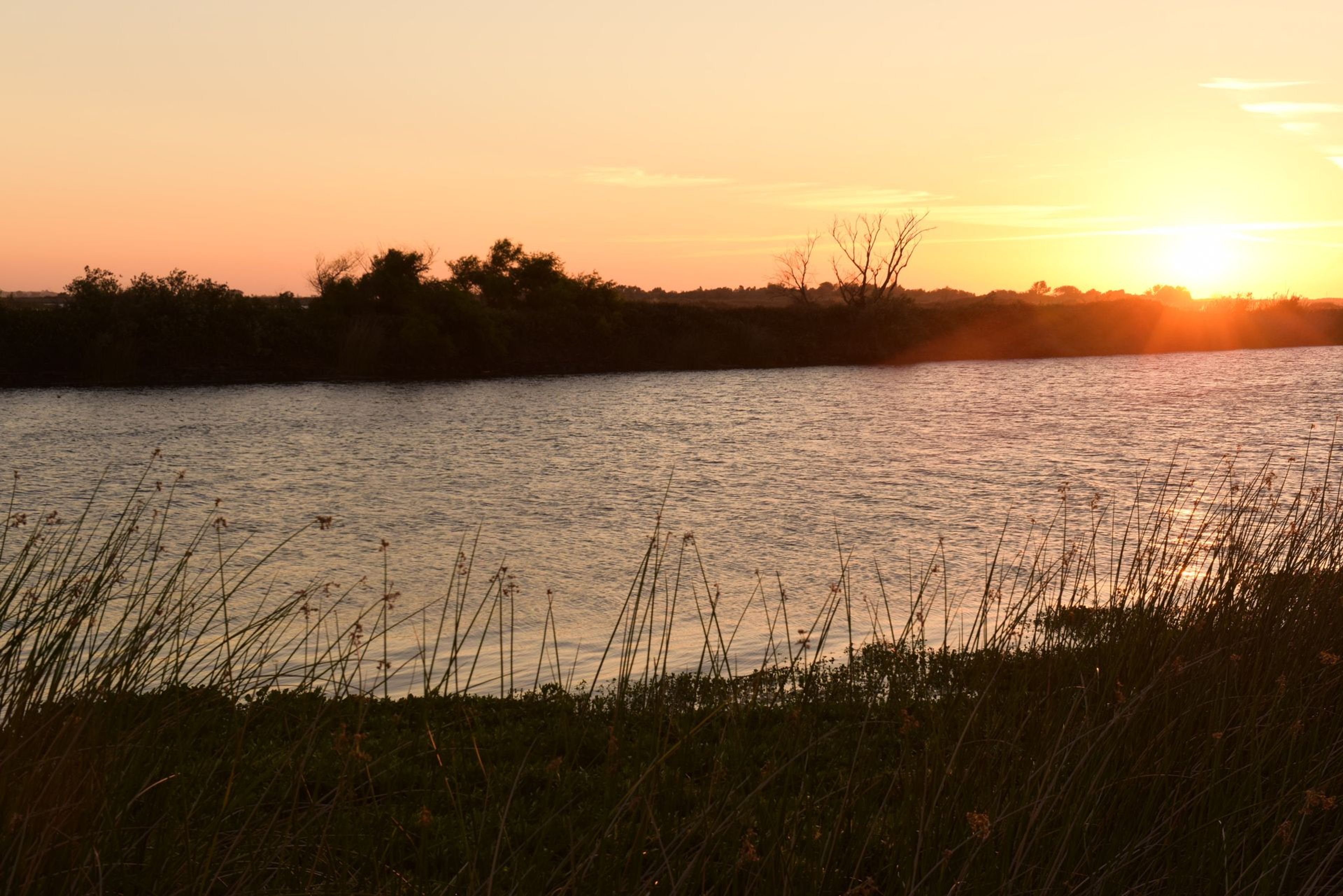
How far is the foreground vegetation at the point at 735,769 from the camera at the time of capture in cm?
264

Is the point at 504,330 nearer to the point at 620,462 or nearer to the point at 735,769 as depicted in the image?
the point at 620,462

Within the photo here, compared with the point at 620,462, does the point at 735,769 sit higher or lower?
higher

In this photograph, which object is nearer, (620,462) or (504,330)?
(620,462)

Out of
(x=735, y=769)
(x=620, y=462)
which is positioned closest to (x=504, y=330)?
(x=620, y=462)

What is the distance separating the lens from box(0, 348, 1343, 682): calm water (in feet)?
36.1

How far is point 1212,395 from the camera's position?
105 feet

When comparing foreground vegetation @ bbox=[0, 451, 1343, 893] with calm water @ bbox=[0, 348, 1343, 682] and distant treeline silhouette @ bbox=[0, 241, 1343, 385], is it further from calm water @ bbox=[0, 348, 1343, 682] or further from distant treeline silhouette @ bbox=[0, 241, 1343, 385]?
distant treeline silhouette @ bbox=[0, 241, 1343, 385]

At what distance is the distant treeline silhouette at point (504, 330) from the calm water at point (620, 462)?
365cm

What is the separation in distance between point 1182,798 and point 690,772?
2048 millimetres

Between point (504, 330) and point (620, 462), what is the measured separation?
2409cm

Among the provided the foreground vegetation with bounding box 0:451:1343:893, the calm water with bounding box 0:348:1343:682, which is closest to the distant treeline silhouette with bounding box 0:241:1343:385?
the calm water with bounding box 0:348:1343:682

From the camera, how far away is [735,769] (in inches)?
147

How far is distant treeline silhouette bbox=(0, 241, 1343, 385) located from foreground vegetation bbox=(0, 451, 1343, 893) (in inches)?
1284

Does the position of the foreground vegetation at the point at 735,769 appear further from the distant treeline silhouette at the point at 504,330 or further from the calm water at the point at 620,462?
the distant treeline silhouette at the point at 504,330
